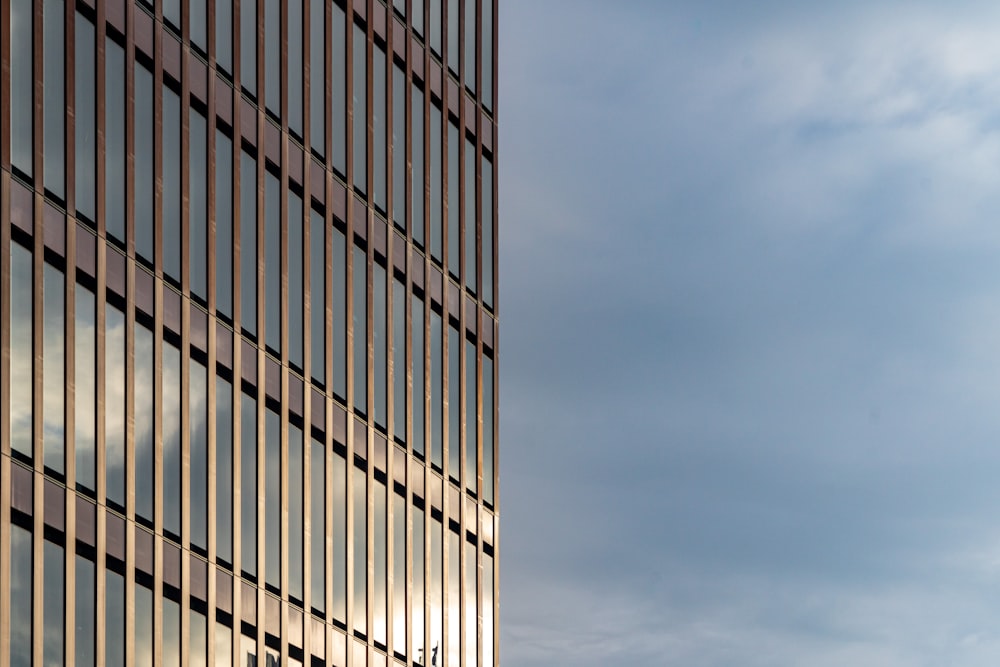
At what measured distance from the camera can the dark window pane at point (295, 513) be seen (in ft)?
154

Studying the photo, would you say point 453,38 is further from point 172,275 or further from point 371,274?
point 172,275

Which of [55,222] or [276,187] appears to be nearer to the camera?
[55,222]

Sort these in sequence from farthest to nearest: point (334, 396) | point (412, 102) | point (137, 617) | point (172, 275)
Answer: point (412, 102) < point (334, 396) < point (172, 275) < point (137, 617)

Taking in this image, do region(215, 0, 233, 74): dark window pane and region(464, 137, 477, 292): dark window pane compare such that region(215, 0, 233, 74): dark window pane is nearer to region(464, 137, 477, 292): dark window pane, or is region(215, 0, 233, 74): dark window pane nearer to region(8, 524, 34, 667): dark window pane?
region(464, 137, 477, 292): dark window pane

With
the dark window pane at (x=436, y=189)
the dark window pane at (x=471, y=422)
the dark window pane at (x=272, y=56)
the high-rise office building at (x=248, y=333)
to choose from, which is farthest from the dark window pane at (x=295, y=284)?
the dark window pane at (x=471, y=422)

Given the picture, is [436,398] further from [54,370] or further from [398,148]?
[54,370]

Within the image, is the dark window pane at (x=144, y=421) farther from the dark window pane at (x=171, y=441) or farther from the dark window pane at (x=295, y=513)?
the dark window pane at (x=295, y=513)

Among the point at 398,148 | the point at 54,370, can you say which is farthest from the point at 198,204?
the point at 398,148

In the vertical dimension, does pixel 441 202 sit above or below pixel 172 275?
above

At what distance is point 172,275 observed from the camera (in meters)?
42.9

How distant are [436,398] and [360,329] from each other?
190 inches

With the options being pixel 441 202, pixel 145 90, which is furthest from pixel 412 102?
pixel 145 90

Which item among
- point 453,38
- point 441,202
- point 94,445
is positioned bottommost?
point 94,445

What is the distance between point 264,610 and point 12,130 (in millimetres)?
14838
